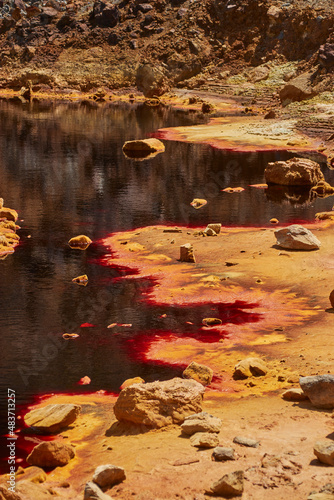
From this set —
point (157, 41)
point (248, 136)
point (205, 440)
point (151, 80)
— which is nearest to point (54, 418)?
point (205, 440)

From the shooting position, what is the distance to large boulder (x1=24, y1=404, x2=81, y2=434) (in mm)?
13102

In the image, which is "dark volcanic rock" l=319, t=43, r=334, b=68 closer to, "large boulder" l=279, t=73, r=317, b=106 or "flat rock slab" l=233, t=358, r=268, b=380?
"large boulder" l=279, t=73, r=317, b=106

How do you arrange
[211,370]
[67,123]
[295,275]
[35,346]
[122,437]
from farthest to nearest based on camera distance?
[67,123] → [295,275] → [35,346] → [211,370] → [122,437]

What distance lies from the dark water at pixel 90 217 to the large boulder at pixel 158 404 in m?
2.71

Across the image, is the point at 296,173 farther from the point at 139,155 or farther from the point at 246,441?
the point at 246,441

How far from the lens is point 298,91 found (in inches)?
2657

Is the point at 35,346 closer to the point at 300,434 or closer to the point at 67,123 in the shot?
the point at 300,434

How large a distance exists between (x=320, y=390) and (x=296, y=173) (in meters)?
27.4

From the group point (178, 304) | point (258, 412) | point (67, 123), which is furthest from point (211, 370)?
point (67, 123)

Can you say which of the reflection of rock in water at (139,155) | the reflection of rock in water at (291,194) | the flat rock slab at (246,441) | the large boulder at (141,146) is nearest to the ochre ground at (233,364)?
the flat rock slab at (246,441)

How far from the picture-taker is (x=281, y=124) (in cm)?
5862

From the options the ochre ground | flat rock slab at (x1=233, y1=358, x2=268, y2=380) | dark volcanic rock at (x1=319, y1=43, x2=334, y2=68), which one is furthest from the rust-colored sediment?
flat rock slab at (x1=233, y1=358, x2=268, y2=380)

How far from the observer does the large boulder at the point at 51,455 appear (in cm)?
1141

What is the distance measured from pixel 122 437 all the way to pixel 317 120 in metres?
49.0
